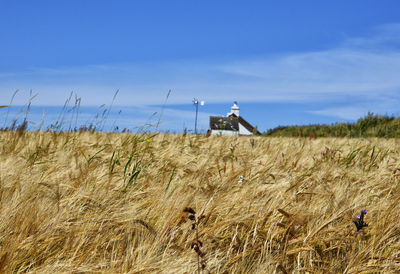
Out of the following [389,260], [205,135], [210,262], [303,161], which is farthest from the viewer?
[205,135]

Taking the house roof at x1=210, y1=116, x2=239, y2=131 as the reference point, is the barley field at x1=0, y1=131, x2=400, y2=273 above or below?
below

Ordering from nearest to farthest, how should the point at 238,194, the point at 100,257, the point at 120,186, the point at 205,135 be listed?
the point at 100,257, the point at 238,194, the point at 120,186, the point at 205,135

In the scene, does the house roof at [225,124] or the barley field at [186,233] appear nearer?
the barley field at [186,233]

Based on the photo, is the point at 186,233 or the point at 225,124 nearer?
the point at 186,233

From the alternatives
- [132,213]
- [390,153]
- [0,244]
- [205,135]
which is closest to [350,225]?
[132,213]

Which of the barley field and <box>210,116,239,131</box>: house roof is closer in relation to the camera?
the barley field

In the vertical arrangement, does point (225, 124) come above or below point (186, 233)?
above

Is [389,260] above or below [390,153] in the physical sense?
below

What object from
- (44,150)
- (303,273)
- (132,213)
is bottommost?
(303,273)

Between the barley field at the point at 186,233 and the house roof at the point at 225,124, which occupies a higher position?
the house roof at the point at 225,124

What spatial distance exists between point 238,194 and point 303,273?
724 mm

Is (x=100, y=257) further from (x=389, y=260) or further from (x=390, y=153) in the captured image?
(x=390, y=153)

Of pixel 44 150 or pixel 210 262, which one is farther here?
pixel 44 150

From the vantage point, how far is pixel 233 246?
60.6 inches
